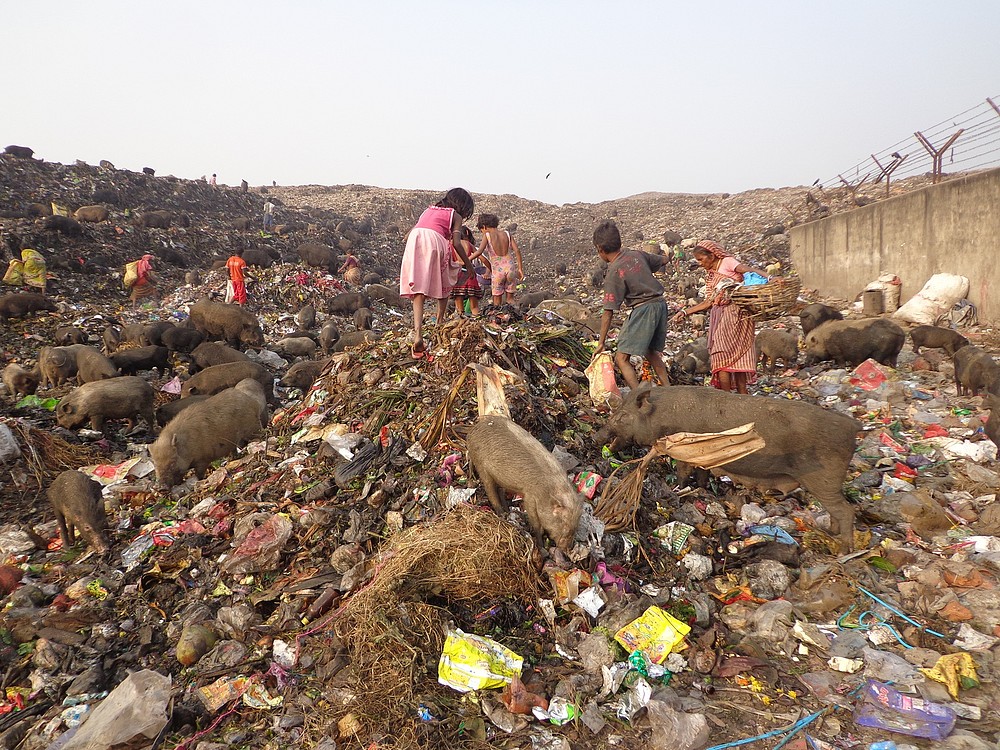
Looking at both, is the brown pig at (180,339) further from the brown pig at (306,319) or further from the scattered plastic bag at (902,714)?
the scattered plastic bag at (902,714)

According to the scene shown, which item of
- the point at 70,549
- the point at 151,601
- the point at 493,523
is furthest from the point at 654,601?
the point at 70,549

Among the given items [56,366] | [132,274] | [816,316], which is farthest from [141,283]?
[816,316]

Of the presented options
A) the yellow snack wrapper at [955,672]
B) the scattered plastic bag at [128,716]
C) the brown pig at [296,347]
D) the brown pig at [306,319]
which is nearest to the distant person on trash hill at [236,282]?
the brown pig at [306,319]

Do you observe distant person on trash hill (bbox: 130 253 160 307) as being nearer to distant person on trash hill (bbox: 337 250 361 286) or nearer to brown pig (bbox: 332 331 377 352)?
distant person on trash hill (bbox: 337 250 361 286)

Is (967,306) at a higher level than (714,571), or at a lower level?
higher

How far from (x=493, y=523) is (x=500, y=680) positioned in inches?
37.6

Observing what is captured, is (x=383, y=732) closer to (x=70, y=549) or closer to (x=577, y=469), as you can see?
(x=577, y=469)

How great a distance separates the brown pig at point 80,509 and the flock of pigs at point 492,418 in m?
0.01

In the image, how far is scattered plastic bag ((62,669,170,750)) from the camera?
2.84m

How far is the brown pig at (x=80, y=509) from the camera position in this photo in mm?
4793

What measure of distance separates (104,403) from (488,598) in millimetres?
6354

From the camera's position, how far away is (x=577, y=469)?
4617 millimetres

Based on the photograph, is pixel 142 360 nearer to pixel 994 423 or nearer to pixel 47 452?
pixel 47 452

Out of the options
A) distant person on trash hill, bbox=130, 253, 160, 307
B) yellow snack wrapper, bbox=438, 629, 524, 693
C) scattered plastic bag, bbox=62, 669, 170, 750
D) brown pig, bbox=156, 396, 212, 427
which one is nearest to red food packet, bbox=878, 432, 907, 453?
yellow snack wrapper, bbox=438, 629, 524, 693
